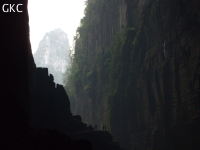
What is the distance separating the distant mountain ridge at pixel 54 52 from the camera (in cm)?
14805

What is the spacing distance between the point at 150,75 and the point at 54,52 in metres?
131

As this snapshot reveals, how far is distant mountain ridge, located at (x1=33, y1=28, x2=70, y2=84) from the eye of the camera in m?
148

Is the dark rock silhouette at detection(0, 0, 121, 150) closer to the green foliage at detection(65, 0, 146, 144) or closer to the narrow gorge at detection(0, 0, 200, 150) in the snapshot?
the narrow gorge at detection(0, 0, 200, 150)

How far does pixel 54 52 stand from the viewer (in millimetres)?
155125

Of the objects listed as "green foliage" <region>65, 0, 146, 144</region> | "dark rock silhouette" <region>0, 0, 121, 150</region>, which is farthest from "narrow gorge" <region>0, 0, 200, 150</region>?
"green foliage" <region>65, 0, 146, 144</region>

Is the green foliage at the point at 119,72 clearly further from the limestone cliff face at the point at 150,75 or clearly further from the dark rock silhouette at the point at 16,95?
the dark rock silhouette at the point at 16,95

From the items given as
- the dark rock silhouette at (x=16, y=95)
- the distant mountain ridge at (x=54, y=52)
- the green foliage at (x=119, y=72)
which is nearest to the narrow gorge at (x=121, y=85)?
the dark rock silhouette at (x=16, y=95)

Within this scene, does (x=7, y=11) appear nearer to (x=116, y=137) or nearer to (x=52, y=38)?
(x=116, y=137)

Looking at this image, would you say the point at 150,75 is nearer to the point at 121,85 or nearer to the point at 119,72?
the point at 121,85

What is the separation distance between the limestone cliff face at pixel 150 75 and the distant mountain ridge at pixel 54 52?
105m

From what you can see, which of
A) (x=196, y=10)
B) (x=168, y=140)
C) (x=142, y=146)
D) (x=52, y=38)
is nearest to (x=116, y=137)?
(x=142, y=146)

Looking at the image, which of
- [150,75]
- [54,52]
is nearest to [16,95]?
[150,75]

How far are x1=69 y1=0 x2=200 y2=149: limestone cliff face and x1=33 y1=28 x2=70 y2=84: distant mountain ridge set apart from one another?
10548 centimetres

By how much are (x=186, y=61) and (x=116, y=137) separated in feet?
46.8
